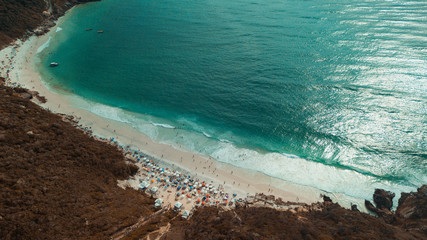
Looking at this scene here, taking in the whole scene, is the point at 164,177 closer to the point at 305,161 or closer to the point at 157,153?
the point at 157,153

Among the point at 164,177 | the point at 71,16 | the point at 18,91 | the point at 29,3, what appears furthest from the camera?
the point at 71,16

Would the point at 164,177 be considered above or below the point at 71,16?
below

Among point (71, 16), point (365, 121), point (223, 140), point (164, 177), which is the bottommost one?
point (164, 177)

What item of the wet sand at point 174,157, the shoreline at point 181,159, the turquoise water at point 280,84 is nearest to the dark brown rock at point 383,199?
the turquoise water at point 280,84

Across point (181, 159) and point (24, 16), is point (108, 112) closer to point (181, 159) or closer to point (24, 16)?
point (181, 159)

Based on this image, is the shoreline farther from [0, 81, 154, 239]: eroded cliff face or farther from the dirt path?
the dirt path

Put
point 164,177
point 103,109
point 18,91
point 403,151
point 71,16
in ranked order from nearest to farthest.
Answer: point 164,177, point 403,151, point 18,91, point 103,109, point 71,16

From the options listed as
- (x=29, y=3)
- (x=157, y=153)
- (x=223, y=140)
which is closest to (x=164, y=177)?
(x=157, y=153)
